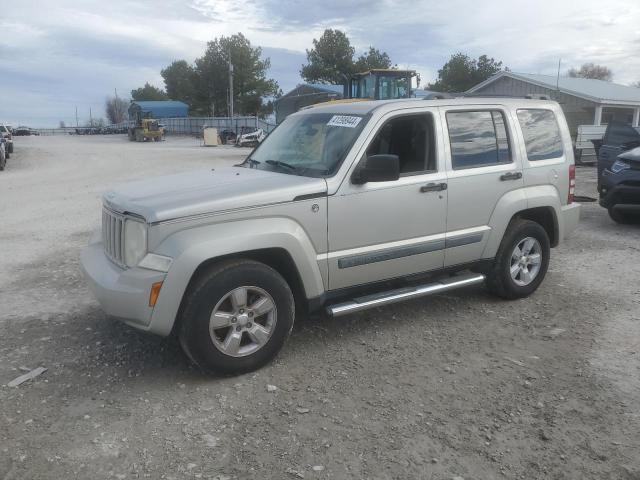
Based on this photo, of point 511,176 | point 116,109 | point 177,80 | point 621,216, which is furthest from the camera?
point 116,109

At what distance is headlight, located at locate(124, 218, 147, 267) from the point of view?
12.0ft

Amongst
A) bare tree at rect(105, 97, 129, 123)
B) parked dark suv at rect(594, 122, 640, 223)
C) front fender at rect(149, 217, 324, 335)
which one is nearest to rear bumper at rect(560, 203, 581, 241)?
front fender at rect(149, 217, 324, 335)

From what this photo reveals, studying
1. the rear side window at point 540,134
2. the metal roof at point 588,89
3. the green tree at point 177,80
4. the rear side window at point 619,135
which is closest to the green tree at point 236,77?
the green tree at point 177,80

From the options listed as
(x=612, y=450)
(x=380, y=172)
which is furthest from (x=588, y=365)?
(x=380, y=172)

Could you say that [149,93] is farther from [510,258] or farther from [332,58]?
[510,258]

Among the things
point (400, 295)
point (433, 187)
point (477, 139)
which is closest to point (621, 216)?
point (477, 139)

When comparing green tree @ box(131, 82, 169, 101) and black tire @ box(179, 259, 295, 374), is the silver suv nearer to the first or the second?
black tire @ box(179, 259, 295, 374)

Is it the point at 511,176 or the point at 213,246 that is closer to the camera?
the point at 213,246

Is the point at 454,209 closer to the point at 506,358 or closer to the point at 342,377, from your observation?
the point at 506,358

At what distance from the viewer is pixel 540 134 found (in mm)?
5473

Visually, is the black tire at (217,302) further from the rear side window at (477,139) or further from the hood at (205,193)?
the rear side window at (477,139)

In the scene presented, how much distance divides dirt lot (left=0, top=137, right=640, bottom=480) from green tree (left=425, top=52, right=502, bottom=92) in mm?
61143

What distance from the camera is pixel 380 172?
4.08 meters

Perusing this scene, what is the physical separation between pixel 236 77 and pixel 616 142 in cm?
6017
